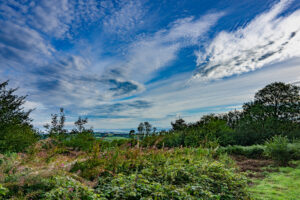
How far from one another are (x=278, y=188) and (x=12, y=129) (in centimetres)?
975

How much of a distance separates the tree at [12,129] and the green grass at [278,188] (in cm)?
779

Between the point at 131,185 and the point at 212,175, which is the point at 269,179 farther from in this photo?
the point at 131,185

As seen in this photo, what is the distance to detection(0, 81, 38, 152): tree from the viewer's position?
662cm

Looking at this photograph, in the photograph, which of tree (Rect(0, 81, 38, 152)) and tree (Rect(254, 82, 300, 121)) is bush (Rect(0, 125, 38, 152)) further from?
tree (Rect(254, 82, 300, 121))

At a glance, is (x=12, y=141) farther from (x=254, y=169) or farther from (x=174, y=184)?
(x=254, y=169)

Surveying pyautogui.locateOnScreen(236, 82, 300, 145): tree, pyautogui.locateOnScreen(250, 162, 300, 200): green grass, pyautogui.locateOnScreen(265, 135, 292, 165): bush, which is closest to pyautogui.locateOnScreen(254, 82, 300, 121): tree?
pyautogui.locateOnScreen(236, 82, 300, 145): tree

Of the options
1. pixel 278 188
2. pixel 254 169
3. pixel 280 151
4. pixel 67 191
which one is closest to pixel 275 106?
pixel 280 151

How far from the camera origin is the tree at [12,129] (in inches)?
261

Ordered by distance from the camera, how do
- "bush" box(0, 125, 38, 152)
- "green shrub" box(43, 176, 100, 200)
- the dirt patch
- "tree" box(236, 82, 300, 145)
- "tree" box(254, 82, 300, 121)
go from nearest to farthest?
"green shrub" box(43, 176, 100, 200), the dirt patch, "bush" box(0, 125, 38, 152), "tree" box(236, 82, 300, 145), "tree" box(254, 82, 300, 121)

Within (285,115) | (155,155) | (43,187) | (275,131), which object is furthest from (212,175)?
(285,115)

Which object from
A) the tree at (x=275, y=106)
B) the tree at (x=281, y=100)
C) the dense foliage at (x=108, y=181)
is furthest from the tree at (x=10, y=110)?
the tree at (x=281, y=100)

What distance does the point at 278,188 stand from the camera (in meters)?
4.38

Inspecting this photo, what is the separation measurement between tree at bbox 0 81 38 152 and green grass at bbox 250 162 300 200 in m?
7.79

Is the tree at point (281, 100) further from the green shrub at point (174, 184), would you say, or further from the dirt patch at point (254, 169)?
the green shrub at point (174, 184)
